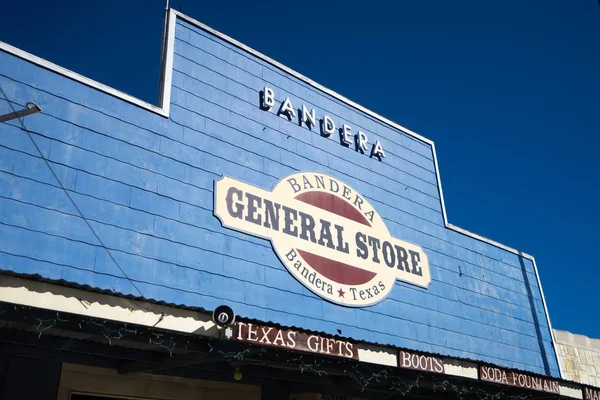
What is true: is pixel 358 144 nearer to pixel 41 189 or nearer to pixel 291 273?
pixel 291 273

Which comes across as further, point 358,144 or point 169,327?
point 358,144

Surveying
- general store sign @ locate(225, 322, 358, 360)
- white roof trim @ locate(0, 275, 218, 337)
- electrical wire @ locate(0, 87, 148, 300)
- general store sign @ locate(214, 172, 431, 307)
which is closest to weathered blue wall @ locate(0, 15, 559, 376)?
electrical wire @ locate(0, 87, 148, 300)

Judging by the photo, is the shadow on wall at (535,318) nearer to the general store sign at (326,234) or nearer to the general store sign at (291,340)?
the general store sign at (326,234)

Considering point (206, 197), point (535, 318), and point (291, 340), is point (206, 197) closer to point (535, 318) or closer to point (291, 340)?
point (291, 340)

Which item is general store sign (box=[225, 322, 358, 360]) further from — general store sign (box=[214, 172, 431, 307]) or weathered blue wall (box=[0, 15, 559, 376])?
general store sign (box=[214, 172, 431, 307])


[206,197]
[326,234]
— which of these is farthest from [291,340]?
[326,234]

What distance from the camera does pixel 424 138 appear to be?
17.0 m

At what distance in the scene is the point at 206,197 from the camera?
1109 centimetres

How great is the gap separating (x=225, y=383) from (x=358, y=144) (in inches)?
249

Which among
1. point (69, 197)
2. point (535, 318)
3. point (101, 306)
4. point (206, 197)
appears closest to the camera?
point (101, 306)

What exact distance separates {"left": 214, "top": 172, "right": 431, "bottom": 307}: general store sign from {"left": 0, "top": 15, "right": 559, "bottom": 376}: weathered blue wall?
0.22 metres

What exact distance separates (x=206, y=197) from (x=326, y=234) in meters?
2.96

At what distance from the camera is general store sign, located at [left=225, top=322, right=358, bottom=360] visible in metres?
8.34

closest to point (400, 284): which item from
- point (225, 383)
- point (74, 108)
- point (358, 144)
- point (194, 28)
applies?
point (358, 144)
